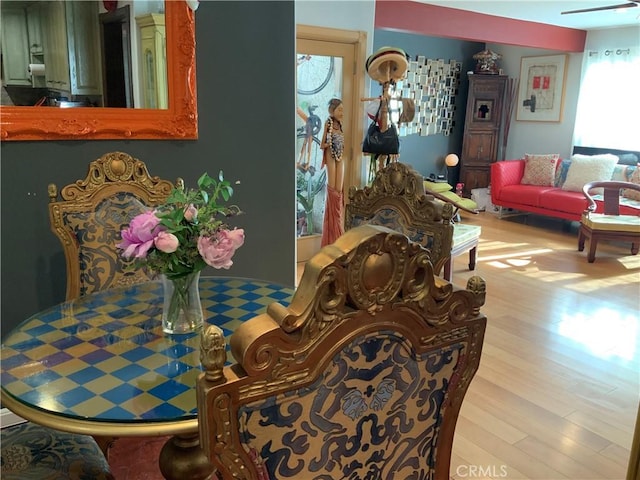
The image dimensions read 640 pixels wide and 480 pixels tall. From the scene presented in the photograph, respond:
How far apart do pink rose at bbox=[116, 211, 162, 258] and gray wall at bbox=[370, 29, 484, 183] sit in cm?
618

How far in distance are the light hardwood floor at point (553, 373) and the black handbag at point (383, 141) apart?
1249 millimetres

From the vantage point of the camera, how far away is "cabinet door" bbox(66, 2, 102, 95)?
2.40m

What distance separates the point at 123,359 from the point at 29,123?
1.41m

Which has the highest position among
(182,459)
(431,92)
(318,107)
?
(431,92)

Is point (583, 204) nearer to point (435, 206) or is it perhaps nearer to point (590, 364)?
point (590, 364)

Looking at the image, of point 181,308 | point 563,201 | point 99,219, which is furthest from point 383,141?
point 181,308

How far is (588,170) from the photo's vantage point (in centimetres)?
623

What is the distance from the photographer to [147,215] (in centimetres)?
142

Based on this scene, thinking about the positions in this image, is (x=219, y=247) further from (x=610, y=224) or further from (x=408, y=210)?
(x=610, y=224)

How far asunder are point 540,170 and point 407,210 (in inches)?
210

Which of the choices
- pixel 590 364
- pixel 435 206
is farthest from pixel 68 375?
pixel 590 364

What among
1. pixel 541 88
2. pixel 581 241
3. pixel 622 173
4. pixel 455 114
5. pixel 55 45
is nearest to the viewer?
pixel 55 45

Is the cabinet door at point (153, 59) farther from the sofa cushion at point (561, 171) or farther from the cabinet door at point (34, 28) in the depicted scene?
the sofa cushion at point (561, 171)

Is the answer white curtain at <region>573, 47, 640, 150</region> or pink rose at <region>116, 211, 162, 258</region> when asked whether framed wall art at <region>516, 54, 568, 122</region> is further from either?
pink rose at <region>116, 211, 162, 258</region>
